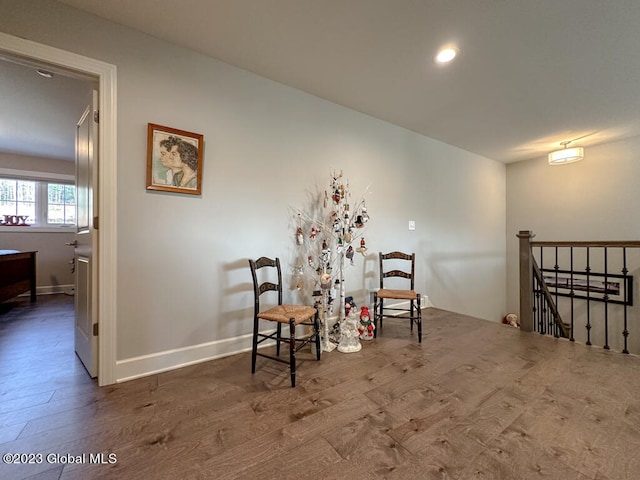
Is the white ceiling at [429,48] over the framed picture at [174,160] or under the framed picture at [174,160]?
over

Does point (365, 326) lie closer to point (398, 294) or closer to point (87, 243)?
point (398, 294)

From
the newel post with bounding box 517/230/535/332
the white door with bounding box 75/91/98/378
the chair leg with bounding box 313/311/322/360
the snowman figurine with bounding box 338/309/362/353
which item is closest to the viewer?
the white door with bounding box 75/91/98/378

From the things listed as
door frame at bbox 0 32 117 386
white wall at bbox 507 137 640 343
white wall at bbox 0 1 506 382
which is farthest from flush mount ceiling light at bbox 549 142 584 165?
door frame at bbox 0 32 117 386

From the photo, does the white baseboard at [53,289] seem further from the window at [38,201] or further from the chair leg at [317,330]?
the chair leg at [317,330]

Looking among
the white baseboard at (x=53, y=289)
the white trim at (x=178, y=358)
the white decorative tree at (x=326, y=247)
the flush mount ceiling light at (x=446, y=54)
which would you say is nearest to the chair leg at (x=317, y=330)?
the white decorative tree at (x=326, y=247)

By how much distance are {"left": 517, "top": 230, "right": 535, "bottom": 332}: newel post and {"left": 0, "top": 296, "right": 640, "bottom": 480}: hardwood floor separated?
606 mm

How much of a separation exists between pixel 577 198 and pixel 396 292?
3.88 m

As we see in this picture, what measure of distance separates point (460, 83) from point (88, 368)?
4015 mm

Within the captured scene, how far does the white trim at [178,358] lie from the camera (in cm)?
182

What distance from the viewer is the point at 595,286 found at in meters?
3.99

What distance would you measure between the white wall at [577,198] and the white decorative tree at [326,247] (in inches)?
151

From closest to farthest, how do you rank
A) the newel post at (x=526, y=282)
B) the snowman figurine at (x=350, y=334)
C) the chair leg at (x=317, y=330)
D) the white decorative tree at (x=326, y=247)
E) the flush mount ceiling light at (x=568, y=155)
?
the chair leg at (x=317, y=330)
the snowman figurine at (x=350, y=334)
the white decorative tree at (x=326, y=247)
the newel post at (x=526, y=282)
the flush mount ceiling light at (x=568, y=155)

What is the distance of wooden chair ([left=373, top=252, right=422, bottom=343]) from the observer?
263 cm

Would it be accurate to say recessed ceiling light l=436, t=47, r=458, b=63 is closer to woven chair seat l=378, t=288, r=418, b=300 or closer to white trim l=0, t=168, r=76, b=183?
woven chair seat l=378, t=288, r=418, b=300
